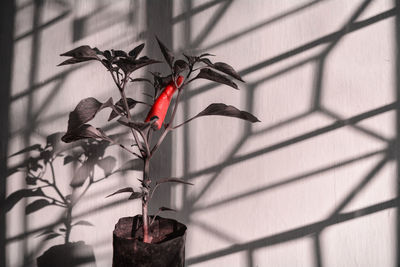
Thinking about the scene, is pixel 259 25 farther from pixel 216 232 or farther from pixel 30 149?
pixel 30 149

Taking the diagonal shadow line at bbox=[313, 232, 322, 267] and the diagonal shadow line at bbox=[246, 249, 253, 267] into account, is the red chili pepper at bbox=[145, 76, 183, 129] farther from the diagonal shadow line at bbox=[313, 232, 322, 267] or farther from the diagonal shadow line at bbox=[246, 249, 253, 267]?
the diagonal shadow line at bbox=[313, 232, 322, 267]

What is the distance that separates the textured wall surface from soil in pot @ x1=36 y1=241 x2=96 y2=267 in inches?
1.5

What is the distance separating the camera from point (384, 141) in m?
1.66

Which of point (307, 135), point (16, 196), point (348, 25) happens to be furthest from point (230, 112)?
point (16, 196)

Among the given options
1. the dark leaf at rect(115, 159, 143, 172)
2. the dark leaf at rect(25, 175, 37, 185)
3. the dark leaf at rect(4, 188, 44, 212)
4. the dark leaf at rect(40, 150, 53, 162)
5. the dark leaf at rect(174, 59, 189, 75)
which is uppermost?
the dark leaf at rect(174, 59, 189, 75)

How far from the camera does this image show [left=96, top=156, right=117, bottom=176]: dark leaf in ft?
5.66

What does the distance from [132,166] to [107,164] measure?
0.13 metres

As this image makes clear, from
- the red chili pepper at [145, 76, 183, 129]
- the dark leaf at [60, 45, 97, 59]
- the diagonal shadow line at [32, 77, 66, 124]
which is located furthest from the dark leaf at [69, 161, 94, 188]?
the dark leaf at [60, 45, 97, 59]

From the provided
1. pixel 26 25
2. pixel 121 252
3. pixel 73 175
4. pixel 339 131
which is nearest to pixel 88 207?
pixel 73 175

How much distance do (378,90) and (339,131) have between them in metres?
0.26

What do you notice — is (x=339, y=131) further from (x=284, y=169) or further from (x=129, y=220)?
(x=129, y=220)

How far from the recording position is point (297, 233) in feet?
5.54

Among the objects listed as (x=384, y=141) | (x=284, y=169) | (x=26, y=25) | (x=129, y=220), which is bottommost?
(x=129, y=220)

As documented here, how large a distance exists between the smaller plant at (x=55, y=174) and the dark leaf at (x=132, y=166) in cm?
5
